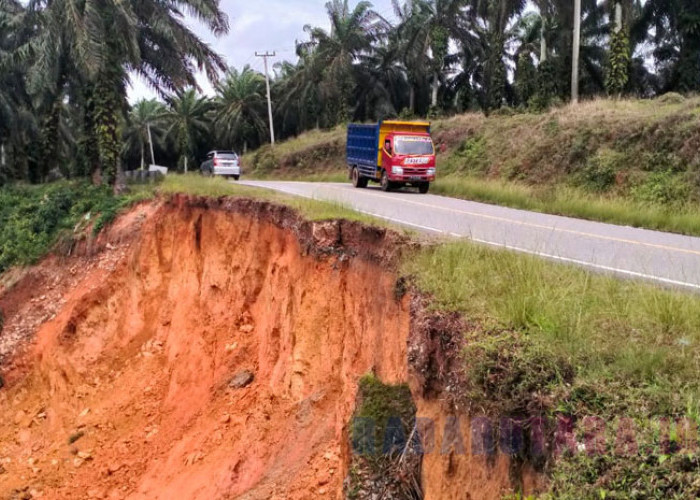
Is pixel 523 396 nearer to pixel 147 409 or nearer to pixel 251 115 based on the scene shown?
pixel 147 409

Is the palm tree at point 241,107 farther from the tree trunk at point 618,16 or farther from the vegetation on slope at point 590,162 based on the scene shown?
the tree trunk at point 618,16

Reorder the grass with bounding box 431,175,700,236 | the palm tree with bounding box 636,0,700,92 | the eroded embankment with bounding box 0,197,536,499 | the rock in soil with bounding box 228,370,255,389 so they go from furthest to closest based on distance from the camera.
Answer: the palm tree with bounding box 636,0,700,92, the grass with bounding box 431,175,700,236, the rock in soil with bounding box 228,370,255,389, the eroded embankment with bounding box 0,197,536,499

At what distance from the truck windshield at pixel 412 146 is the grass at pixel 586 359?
50.1ft

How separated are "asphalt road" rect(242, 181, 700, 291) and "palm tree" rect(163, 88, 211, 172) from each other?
40.7 meters

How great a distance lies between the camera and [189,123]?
5647 cm

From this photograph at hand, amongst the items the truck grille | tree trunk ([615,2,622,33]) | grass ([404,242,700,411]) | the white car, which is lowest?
grass ([404,242,700,411])

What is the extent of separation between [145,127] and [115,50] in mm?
44647

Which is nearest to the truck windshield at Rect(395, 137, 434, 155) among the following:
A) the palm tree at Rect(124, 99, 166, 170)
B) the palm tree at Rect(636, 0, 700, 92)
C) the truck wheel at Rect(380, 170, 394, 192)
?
the truck wheel at Rect(380, 170, 394, 192)

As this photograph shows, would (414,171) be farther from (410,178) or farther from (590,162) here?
(590,162)

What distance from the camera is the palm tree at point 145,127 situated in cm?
6097

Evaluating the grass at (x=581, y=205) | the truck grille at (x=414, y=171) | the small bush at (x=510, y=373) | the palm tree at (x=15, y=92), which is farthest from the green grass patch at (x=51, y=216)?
the small bush at (x=510, y=373)

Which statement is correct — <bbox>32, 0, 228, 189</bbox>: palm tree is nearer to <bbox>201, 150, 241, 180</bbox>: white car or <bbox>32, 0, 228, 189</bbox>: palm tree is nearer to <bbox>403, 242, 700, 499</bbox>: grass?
<bbox>201, 150, 241, 180</bbox>: white car

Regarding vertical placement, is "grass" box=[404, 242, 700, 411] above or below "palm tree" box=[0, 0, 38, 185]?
below

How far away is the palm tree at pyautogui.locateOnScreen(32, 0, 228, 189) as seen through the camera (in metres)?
18.0
